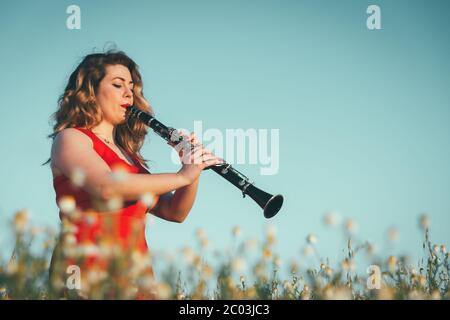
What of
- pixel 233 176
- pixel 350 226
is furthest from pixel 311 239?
pixel 233 176

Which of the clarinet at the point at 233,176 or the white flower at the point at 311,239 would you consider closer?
the white flower at the point at 311,239

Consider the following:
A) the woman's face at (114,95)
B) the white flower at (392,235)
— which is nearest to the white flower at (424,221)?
the white flower at (392,235)

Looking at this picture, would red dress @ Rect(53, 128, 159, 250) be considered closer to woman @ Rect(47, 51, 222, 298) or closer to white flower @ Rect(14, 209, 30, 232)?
woman @ Rect(47, 51, 222, 298)

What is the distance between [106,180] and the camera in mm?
3137

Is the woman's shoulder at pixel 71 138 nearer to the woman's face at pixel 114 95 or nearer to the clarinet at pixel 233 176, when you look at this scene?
the woman's face at pixel 114 95

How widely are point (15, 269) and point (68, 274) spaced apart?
0.40 metres

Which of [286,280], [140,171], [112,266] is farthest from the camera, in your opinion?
[140,171]

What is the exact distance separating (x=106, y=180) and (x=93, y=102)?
3.51ft

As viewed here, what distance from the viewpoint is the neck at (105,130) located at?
13.1ft

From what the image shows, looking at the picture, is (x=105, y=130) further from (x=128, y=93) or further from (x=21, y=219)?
(x=21, y=219)

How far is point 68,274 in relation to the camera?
8.36 feet
